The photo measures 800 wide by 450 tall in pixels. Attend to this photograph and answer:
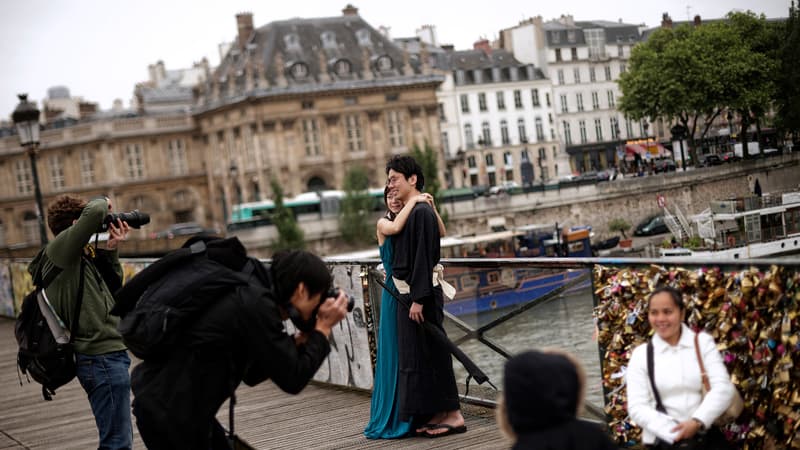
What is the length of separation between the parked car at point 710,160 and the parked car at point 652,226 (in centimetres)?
Answer: 1417

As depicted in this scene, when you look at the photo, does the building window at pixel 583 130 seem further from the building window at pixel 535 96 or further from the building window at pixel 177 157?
the building window at pixel 177 157

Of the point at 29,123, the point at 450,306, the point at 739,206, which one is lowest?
the point at 450,306

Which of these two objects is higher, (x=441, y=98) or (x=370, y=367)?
(x=441, y=98)

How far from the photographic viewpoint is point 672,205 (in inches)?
1436

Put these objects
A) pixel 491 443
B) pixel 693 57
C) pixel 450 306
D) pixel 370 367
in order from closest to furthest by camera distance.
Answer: pixel 491 443 < pixel 370 367 < pixel 450 306 < pixel 693 57

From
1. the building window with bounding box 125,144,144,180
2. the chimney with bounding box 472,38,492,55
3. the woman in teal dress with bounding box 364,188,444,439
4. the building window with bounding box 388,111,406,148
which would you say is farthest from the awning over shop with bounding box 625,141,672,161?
the building window with bounding box 125,144,144,180

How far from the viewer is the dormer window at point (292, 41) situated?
215 ft

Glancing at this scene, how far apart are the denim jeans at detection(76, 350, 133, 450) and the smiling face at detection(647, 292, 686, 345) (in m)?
2.55

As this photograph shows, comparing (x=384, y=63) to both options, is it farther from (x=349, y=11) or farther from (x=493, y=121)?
(x=493, y=121)

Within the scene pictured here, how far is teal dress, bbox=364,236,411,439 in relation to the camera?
6008 millimetres

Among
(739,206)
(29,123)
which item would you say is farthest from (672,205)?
(29,123)

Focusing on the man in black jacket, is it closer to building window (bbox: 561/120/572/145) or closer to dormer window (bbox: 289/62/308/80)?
building window (bbox: 561/120/572/145)

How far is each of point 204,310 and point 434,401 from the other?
2.66 meters

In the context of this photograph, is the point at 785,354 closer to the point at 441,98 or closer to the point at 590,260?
the point at 590,260
